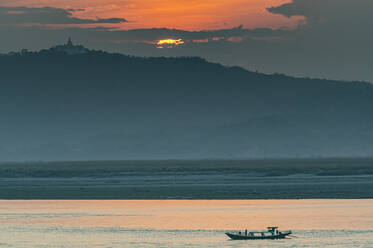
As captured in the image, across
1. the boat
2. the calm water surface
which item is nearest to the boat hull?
the boat

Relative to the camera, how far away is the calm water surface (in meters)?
56.4

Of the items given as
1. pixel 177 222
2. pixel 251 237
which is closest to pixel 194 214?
pixel 177 222

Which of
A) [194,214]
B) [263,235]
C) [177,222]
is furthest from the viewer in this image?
[194,214]

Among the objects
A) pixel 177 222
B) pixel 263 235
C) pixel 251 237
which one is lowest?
pixel 251 237

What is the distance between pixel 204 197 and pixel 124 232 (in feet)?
89.5

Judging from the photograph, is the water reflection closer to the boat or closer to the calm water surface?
the calm water surface

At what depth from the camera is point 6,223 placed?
67.2m

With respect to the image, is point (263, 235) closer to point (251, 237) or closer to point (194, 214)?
point (251, 237)

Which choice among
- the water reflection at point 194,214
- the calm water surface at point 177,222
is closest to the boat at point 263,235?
the calm water surface at point 177,222

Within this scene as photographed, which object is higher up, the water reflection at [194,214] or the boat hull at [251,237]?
the water reflection at [194,214]

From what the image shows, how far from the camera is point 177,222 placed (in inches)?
2633

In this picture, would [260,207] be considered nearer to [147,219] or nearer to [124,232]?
[147,219]

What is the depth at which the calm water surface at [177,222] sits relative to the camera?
5644cm

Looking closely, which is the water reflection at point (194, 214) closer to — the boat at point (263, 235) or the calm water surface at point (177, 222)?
the calm water surface at point (177, 222)
